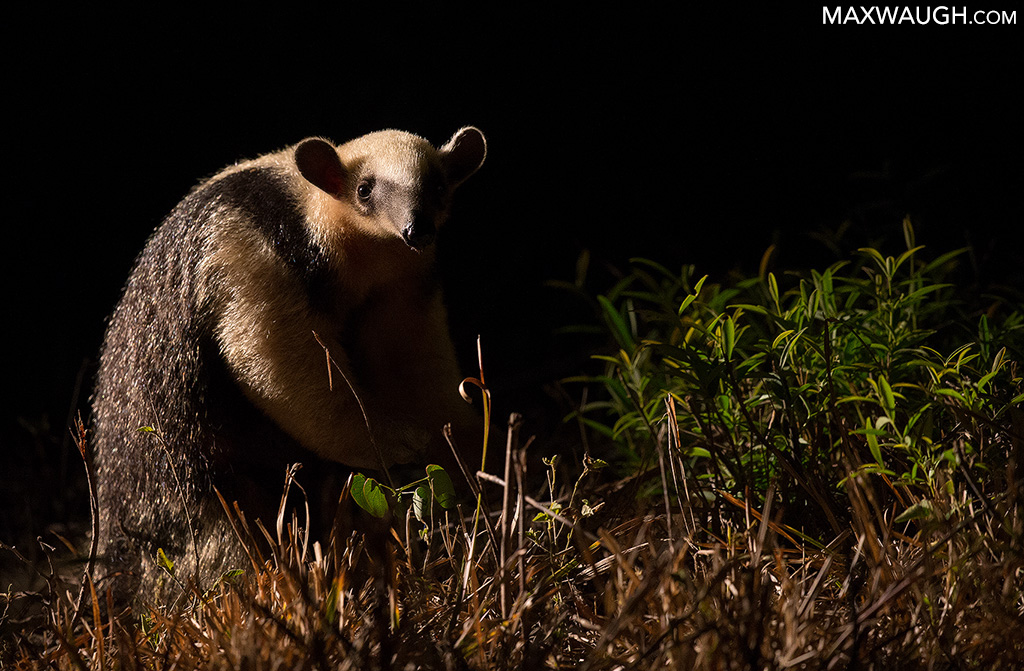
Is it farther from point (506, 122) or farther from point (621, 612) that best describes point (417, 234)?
point (506, 122)

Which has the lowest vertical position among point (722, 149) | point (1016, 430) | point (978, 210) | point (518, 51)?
point (1016, 430)

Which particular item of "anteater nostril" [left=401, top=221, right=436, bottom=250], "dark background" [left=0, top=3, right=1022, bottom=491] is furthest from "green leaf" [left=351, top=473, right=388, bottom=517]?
"dark background" [left=0, top=3, right=1022, bottom=491]

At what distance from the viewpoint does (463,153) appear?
237 cm

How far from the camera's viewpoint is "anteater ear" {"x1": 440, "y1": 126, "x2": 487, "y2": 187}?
2.35 m

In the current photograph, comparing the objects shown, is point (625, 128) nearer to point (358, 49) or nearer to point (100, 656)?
point (358, 49)

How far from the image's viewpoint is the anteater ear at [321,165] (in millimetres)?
2109

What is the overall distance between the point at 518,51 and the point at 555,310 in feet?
3.51

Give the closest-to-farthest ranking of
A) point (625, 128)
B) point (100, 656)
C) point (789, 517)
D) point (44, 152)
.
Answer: point (100, 656) → point (789, 517) → point (44, 152) → point (625, 128)

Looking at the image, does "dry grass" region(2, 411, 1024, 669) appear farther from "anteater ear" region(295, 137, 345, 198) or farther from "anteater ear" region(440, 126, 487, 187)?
"anteater ear" region(440, 126, 487, 187)

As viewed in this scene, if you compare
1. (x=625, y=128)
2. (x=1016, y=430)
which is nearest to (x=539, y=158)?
(x=625, y=128)

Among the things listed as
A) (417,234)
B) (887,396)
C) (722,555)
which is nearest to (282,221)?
(417,234)

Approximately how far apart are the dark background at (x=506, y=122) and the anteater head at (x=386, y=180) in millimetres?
1401

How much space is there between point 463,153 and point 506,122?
1471 millimetres

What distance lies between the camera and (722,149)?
3.87 m
